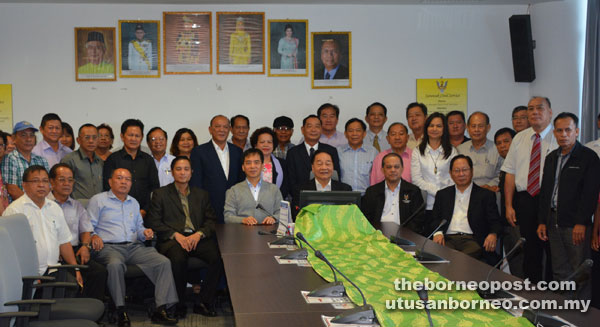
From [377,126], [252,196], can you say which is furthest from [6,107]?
[377,126]

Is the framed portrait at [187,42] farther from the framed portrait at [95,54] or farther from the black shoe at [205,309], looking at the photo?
the black shoe at [205,309]

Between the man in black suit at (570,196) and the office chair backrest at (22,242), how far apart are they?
3.72m

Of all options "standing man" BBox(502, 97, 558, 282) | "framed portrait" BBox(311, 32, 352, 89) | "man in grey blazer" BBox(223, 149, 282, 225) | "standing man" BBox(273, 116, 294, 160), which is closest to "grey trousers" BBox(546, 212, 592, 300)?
"standing man" BBox(502, 97, 558, 282)

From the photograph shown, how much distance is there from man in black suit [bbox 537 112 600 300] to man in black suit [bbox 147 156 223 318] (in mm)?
2706

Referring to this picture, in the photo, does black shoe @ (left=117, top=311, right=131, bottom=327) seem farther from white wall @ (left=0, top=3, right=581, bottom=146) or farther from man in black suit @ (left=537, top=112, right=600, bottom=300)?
man in black suit @ (left=537, top=112, right=600, bottom=300)

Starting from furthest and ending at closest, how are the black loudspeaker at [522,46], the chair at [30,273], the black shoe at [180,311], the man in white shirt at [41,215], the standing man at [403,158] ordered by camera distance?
the black loudspeaker at [522,46] → the standing man at [403,158] → the black shoe at [180,311] → the man in white shirt at [41,215] → the chair at [30,273]

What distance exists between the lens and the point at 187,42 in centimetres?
680

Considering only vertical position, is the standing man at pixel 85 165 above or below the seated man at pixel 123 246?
above

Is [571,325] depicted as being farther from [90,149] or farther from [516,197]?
[90,149]

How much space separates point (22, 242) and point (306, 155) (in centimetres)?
280

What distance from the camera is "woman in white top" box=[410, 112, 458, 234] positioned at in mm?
5230

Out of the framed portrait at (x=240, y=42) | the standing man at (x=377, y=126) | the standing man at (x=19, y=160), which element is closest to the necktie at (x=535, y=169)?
the standing man at (x=377, y=126)

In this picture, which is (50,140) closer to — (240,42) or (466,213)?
(240,42)

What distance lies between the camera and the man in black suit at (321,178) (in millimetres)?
4996
